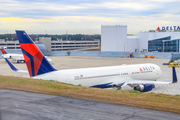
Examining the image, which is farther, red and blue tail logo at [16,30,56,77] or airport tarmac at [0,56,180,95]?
airport tarmac at [0,56,180,95]

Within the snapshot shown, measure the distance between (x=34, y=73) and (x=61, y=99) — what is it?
34.2 ft

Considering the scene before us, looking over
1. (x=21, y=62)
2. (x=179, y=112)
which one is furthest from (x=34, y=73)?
(x=21, y=62)

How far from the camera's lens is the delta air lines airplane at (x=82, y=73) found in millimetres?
25250

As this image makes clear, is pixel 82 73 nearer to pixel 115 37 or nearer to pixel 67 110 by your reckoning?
pixel 67 110

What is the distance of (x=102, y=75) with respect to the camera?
28547mm

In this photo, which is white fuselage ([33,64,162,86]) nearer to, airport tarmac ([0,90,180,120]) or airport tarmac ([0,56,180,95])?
airport tarmac ([0,56,180,95])

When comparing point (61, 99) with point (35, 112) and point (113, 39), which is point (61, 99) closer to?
point (35, 112)

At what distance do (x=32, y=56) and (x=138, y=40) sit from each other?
105 metres

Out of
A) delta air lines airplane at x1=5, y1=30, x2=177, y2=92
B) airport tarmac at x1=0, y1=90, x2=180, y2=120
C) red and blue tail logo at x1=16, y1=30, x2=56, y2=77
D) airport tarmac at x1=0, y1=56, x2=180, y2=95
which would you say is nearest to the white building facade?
airport tarmac at x1=0, y1=56, x2=180, y2=95

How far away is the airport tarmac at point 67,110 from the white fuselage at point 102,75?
29.8 ft

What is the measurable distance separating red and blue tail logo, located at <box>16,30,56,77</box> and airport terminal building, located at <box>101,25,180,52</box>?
310 ft

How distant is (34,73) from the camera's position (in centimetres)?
2612

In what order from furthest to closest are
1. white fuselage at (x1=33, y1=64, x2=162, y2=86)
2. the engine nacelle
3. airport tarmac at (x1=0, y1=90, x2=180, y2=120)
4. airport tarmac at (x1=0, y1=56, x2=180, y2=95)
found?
airport tarmac at (x1=0, y1=56, x2=180, y2=95) → the engine nacelle → white fuselage at (x1=33, y1=64, x2=162, y2=86) → airport tarmac at (x1=0, y1=90, x2=180, y2=120)

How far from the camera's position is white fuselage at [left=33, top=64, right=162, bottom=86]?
85.4ft
